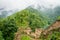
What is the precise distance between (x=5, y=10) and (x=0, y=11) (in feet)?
30.6

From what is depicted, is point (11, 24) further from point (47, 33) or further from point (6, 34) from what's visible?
point (47, 33)

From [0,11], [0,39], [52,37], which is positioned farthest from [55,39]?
[0,11]

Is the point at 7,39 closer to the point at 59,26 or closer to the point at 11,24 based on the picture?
the point at 11,24

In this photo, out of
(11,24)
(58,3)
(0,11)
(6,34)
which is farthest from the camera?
(0,11)

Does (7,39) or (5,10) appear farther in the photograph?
(5,10)

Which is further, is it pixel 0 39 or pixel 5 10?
pixel 5 10

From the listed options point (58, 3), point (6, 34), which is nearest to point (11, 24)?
point (6, 34)

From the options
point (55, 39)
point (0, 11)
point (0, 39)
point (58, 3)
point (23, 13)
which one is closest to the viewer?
point (55, 39)

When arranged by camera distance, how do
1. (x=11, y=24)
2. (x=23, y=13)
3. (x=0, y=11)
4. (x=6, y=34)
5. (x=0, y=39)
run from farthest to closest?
(x=0, y=11), (x=23, y=13), (x=11, y=24), (x=6, y=34), (x=0, y=39)

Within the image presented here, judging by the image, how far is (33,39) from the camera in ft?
78.7

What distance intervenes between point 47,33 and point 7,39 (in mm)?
20381

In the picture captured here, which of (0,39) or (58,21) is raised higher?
(58,21)

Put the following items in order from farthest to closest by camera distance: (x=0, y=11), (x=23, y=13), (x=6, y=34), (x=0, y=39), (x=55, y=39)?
(x=0, y=11), (x=23, y=13), (x=6, y=34), (x=0, y=39), (x=55, y=39)

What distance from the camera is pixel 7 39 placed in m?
42.0
